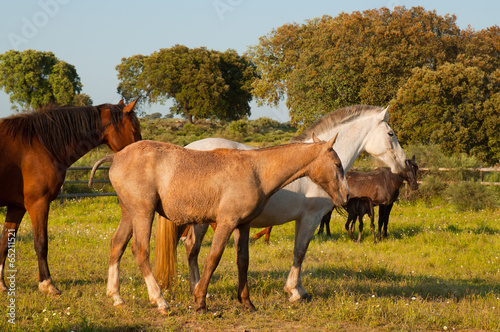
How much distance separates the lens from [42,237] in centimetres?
562

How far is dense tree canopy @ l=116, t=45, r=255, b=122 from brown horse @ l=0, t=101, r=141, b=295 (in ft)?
149

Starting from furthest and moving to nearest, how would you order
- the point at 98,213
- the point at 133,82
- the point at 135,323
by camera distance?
the point at 133,82, the point at 98,213, the point at 135,323

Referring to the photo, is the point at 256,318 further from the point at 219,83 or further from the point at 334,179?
the point at 219,83

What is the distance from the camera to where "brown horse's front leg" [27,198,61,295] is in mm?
5531

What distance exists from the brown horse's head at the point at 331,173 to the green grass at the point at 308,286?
133 cm

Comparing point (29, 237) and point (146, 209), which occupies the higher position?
point (146, 209)

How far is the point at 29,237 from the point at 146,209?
6.16 m

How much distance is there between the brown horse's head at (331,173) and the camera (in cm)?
496

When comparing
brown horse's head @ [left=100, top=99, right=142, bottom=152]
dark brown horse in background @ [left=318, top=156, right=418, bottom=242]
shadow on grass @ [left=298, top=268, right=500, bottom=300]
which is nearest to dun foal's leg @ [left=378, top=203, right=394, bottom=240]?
dark brown horse in background @ [left=318, top=156, right=418, bottom=242]

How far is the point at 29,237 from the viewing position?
32.3 feet

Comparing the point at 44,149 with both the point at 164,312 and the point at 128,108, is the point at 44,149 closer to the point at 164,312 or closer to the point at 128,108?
the point at 128,108

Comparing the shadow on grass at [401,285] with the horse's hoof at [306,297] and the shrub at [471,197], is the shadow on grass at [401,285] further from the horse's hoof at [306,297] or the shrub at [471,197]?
the shrub at [471,197]

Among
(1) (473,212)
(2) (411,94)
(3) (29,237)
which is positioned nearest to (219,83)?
(2) (411,94)

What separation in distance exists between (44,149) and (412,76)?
75.6 feet
